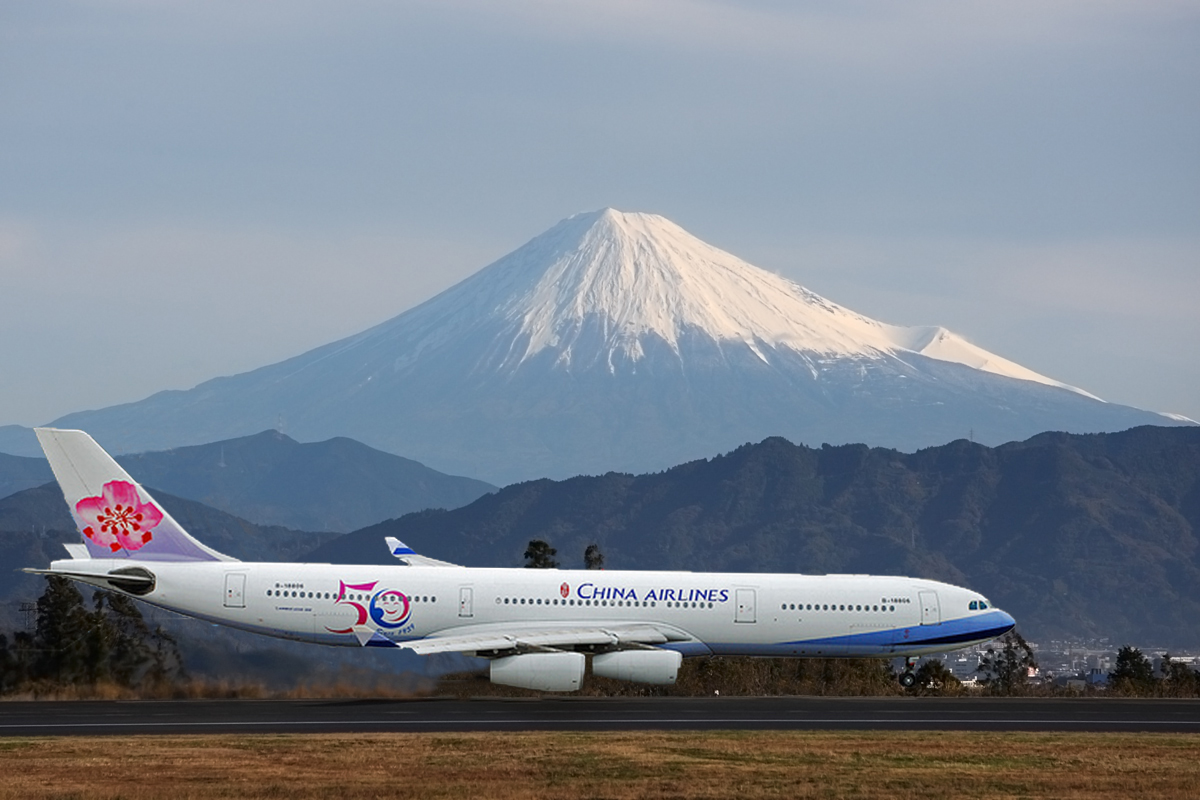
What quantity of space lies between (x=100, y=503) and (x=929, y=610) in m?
24.8

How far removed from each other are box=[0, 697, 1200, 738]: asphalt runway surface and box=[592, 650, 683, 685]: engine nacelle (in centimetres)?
73

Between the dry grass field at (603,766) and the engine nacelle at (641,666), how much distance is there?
29.2 feet

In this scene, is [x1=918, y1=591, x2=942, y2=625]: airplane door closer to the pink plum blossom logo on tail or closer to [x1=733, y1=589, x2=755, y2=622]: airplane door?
[x1=733, y1=589, x2=755, y2=622]: airplane door

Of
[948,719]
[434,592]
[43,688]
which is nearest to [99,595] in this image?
[43,688]

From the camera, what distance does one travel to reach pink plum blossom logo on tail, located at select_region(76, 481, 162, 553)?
167 ft

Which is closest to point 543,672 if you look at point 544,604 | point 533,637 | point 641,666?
point 533,637

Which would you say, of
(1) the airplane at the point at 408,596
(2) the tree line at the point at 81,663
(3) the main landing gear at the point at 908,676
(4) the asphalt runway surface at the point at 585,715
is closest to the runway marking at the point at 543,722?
(4) the asphalt runway surface at the point at 585,715

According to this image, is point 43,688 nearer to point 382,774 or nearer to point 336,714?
point 336,714

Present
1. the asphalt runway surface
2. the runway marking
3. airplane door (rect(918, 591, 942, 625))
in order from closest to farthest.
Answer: the asphalt runway surface → the runway marking → airplane door (rect(918, 591, 942, 625))

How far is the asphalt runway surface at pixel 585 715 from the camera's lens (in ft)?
134

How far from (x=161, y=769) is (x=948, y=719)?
20.1 m

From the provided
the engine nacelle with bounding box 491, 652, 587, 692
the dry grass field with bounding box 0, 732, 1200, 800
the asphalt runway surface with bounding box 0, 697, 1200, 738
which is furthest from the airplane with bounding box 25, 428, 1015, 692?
the dry grass field with bounding box 0, 732, 1200, 800

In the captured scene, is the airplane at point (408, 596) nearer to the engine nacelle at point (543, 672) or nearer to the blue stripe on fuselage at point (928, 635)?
the blue stripe on fuselage at point (928, 635)

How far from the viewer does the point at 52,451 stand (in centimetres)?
5122
